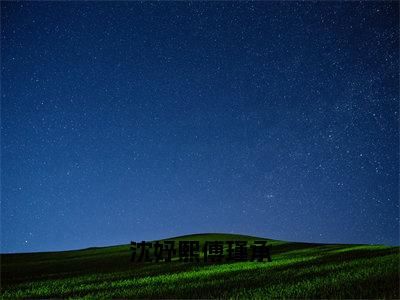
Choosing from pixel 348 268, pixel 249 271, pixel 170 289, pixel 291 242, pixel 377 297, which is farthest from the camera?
pixel 291 242

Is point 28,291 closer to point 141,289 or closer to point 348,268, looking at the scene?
point 141,289

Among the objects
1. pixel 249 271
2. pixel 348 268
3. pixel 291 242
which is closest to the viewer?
pixel 348 268

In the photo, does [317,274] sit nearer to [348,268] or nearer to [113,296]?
[348,268]

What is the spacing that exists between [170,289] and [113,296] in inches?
85.7

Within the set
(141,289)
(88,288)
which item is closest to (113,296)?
(141,289)

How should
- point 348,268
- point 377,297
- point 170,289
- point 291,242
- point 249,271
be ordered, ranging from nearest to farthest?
point 377,297
point 170,289
point 348,268
point 249,271
point 291,242

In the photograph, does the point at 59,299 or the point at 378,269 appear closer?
the point at 59,299

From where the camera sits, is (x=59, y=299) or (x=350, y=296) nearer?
(x=350, y=296)

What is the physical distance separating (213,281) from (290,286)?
404cm

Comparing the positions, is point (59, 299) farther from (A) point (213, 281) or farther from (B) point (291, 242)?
(B) point (291, 242)

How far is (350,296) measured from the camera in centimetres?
1385

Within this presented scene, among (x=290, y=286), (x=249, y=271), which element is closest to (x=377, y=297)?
(x=290, y=286)

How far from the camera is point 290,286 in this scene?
16.7 meters

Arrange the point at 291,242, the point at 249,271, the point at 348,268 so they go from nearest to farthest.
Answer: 1. the point at 348,268
2. the point at 249,271
3. the point at 291,242
